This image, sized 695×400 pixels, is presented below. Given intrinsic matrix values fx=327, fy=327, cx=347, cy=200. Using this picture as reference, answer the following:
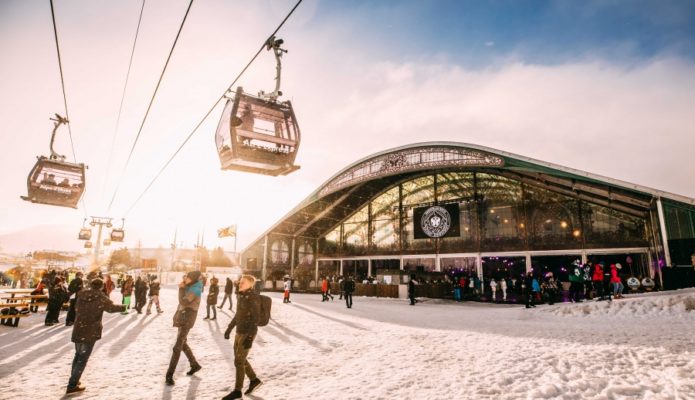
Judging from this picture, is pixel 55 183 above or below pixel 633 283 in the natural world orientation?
above

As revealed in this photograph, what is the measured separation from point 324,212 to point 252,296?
25.7 m

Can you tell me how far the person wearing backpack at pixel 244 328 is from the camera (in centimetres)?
409

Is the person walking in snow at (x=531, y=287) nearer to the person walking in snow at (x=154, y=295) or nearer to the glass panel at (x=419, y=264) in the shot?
the glass panel at (x=419, y=264)

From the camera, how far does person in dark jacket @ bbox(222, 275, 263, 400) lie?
4091mm

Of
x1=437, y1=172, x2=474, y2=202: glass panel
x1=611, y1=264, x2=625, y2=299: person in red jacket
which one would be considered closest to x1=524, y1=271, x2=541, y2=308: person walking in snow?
x1=611, y1=264, x2=625, y2=299: person in red jacket

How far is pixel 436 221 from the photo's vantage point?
2372 centimetres

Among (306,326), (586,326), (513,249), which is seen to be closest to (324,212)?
(513,249)

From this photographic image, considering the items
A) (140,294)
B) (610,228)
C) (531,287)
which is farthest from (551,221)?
(140,294)

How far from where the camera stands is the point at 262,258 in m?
31.3

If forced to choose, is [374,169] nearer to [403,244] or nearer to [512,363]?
[403,244]

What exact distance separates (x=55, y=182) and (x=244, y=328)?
1175 cm

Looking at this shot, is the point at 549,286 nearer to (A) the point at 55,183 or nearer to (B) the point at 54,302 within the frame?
(B) the point at 54,302

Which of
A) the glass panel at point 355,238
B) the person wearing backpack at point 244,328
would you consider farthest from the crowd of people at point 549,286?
the person wearing backpack at point 244,328

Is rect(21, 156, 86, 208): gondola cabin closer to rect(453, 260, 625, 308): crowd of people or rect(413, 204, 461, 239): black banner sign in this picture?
rect(453, 260, 625, 308): crowd of people
